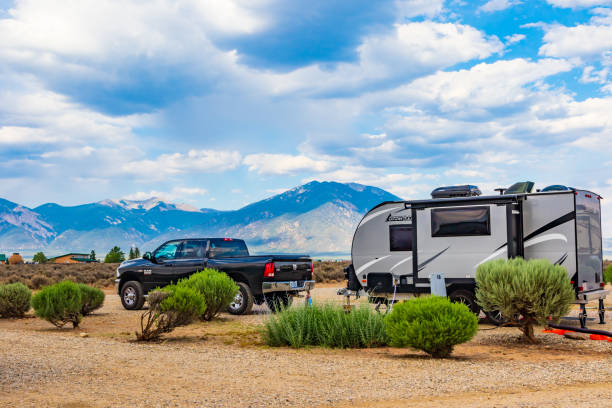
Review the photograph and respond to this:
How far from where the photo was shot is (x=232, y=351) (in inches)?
417

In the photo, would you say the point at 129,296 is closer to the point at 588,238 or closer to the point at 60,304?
the point at 60,304

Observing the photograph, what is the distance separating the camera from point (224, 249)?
17.3 m

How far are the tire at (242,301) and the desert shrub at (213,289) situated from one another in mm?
1122

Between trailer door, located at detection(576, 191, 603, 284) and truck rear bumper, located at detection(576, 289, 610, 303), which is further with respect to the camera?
trailer door, located at detection(576, 191, 603, 284)

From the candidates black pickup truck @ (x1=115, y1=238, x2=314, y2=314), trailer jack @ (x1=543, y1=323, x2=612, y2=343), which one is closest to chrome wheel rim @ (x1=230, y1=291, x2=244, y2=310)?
black pickup truck @ (x1=115, y1=238, x2=314, y2=314)

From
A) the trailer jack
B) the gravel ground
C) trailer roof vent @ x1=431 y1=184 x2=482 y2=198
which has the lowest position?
the gravel ground

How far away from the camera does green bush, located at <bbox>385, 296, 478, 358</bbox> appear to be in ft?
31.5

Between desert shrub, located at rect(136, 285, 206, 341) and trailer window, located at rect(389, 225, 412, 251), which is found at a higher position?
trailer window, located at rect(389, 225, 412, 251)

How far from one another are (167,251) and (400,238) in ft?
20.8

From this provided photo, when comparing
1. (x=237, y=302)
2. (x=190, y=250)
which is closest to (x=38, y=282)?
(x=190, y=250)

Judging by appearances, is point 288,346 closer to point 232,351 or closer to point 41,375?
point 232,351

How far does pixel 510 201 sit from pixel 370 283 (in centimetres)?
408

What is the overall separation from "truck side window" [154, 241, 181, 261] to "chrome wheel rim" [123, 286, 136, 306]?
1.20 meters

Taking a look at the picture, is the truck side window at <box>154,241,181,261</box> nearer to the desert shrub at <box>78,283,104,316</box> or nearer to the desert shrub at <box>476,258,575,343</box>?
the desert shrub at <box>78,283,104,316</box>
